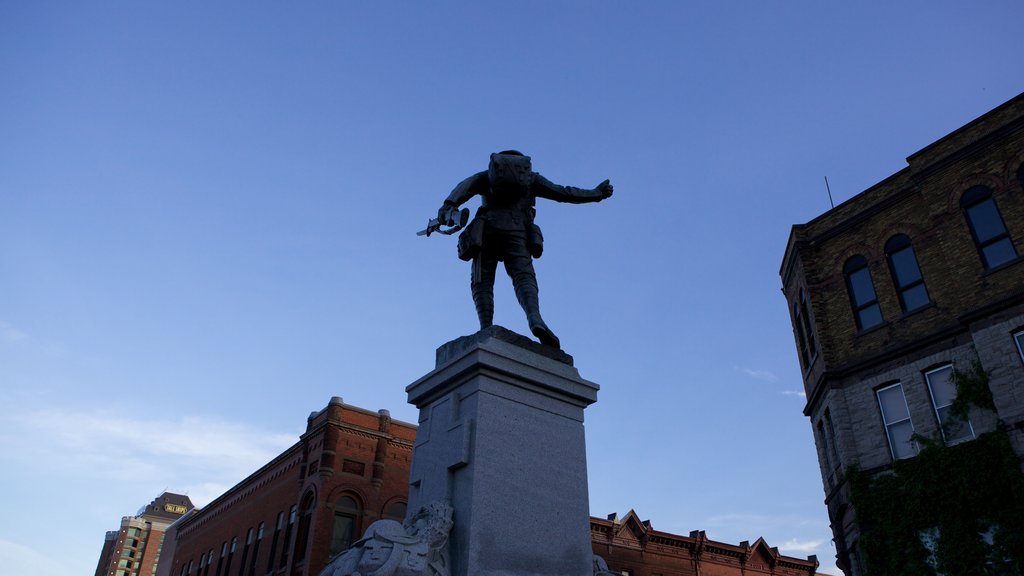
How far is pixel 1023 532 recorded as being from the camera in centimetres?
1617

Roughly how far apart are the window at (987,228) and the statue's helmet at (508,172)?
57.1 feet

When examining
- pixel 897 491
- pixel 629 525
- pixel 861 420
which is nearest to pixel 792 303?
pixel 861 420

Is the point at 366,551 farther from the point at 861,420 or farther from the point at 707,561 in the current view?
the point at 707,561

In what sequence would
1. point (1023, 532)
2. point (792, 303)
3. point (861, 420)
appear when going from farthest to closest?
1. point (792, 303)
2. point (861, 420)
3. point (1023, 532)

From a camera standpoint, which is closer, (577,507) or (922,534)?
(577,507)

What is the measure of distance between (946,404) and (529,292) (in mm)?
16952

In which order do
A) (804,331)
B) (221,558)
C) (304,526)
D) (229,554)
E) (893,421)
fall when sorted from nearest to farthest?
(893,421) < (804,331) < (304,526) < (229,554) < (221,558)

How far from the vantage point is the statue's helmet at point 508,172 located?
22.8 feet

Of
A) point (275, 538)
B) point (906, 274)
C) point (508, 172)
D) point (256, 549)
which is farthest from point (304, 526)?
point (508, 172)

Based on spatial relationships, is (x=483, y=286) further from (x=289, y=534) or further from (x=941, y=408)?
(x=289, y=534)

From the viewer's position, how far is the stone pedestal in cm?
524

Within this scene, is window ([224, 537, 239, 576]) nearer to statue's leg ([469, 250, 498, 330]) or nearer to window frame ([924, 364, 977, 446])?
window frame ([924, 364, 977, 446])

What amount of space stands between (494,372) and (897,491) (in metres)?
17.5

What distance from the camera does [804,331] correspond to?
2520cm
